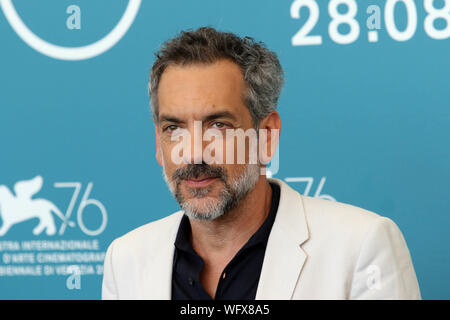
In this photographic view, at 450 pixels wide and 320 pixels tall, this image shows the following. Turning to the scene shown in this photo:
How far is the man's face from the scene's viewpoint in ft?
4.99

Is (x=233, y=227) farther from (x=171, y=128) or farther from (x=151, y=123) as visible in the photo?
(x=151, y=123)

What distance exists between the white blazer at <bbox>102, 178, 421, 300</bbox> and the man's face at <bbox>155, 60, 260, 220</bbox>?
6.0 inches

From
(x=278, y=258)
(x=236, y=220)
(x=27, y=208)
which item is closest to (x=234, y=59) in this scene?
(x=236, y=220)

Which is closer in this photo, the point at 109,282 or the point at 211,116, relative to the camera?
the point at 211,116

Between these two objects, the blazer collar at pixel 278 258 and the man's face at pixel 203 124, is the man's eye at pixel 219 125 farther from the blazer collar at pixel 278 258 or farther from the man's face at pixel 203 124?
the blazer collar at pixel 278 258

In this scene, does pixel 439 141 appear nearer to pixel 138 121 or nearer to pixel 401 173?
pixel 401 173

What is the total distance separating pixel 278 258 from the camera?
1.51 metres

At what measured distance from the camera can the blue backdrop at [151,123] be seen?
211 centimetres

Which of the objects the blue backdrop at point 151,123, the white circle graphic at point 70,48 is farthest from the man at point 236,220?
the white circle graphic at point 70,48

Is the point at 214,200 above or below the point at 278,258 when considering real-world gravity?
above

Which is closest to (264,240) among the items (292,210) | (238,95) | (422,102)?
(292,210)

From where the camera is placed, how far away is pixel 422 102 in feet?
6.93

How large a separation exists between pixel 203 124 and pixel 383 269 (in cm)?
55
